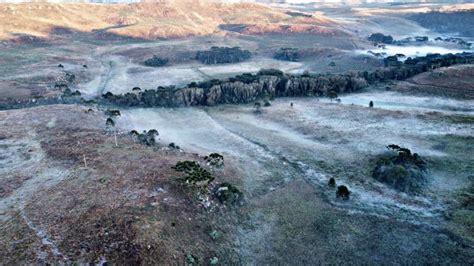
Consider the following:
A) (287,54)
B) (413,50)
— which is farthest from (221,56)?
(413,50)

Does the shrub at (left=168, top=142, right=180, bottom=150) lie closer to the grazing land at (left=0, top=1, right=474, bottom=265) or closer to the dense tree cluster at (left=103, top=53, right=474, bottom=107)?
the grazing land at (left=0, top=1, right=474, bottom=265)

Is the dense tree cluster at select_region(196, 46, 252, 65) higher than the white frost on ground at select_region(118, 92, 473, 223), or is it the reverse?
the dense tree cluster at select_region(196, 46, 252, 65)

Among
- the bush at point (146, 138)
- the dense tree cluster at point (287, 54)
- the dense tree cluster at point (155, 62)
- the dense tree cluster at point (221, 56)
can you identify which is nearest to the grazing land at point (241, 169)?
the bush at point (146, 138)

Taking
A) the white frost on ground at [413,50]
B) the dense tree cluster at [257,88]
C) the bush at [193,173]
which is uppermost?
the white frost on ground at [413,50]

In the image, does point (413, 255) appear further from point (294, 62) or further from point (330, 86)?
point (294, 62)

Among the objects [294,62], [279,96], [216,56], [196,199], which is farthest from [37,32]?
[196,199]

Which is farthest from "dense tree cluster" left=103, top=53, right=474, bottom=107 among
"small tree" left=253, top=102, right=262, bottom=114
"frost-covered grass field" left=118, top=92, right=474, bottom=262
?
"small tree" left=253, top=102, right=262, bottom=114

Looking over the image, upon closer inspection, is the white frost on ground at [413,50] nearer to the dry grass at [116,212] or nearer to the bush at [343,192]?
the bush at [343,192]

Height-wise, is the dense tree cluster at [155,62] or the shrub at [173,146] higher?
the dense tree cluster at [155,62]
